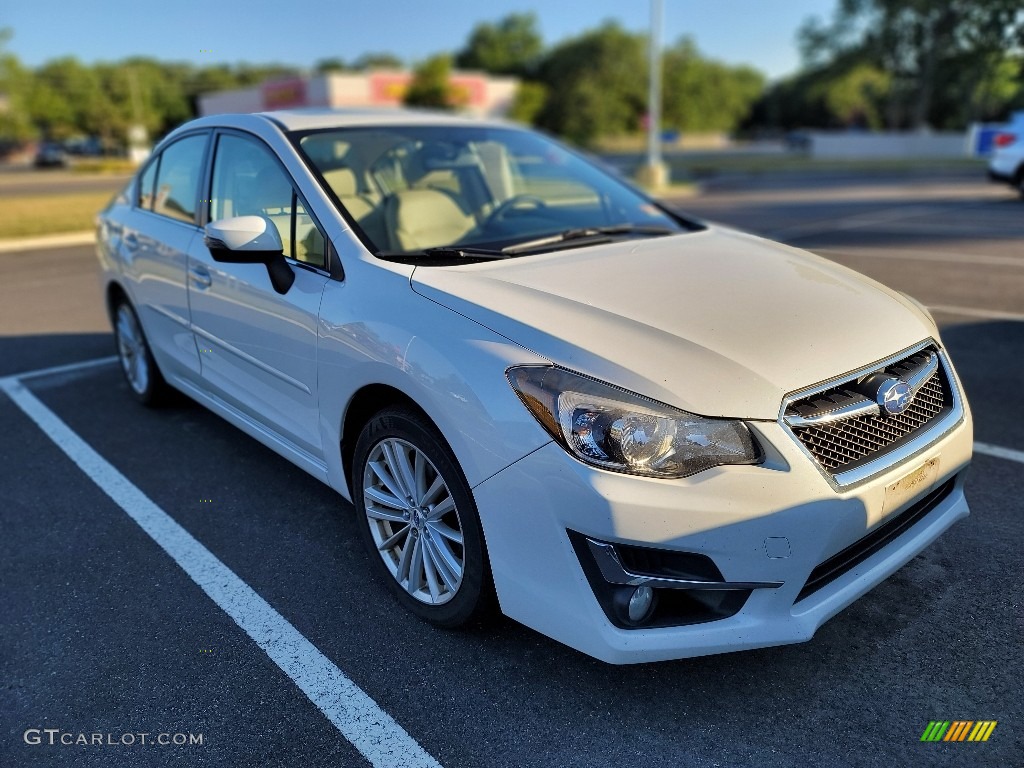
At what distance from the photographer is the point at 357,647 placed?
261 cm

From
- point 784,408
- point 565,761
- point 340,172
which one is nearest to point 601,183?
point 340,172

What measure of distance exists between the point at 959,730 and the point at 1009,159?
1802 cm

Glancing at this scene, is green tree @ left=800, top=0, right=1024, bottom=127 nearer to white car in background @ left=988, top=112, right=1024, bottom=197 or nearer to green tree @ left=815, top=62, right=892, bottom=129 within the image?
green tree @ left=815, top=62, right=892, bottom=129

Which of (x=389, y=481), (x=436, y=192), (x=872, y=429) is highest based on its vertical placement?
(x=436, y=192)

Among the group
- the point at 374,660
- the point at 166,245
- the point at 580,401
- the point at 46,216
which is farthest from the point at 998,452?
the point at 46,216

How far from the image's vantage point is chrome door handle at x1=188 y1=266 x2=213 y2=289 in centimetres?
358

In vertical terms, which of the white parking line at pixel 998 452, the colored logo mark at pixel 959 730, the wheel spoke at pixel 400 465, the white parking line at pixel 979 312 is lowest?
the colored logo mark at pixel 959 730

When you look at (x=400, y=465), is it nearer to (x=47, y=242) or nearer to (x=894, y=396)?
(x=894, y=396)

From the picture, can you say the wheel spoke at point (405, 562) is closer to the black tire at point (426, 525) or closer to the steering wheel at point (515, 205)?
the black tire at point (426, 525)

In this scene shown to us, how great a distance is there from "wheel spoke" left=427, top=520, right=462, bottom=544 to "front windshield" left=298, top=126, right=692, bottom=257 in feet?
3.80

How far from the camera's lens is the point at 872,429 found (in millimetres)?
2301

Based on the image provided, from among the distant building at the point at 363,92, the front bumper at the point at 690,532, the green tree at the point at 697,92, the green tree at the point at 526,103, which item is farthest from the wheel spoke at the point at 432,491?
the green tree at the point at 697,92

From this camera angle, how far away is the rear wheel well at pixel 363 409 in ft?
8.46

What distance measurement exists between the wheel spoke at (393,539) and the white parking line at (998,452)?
298 centimetres
